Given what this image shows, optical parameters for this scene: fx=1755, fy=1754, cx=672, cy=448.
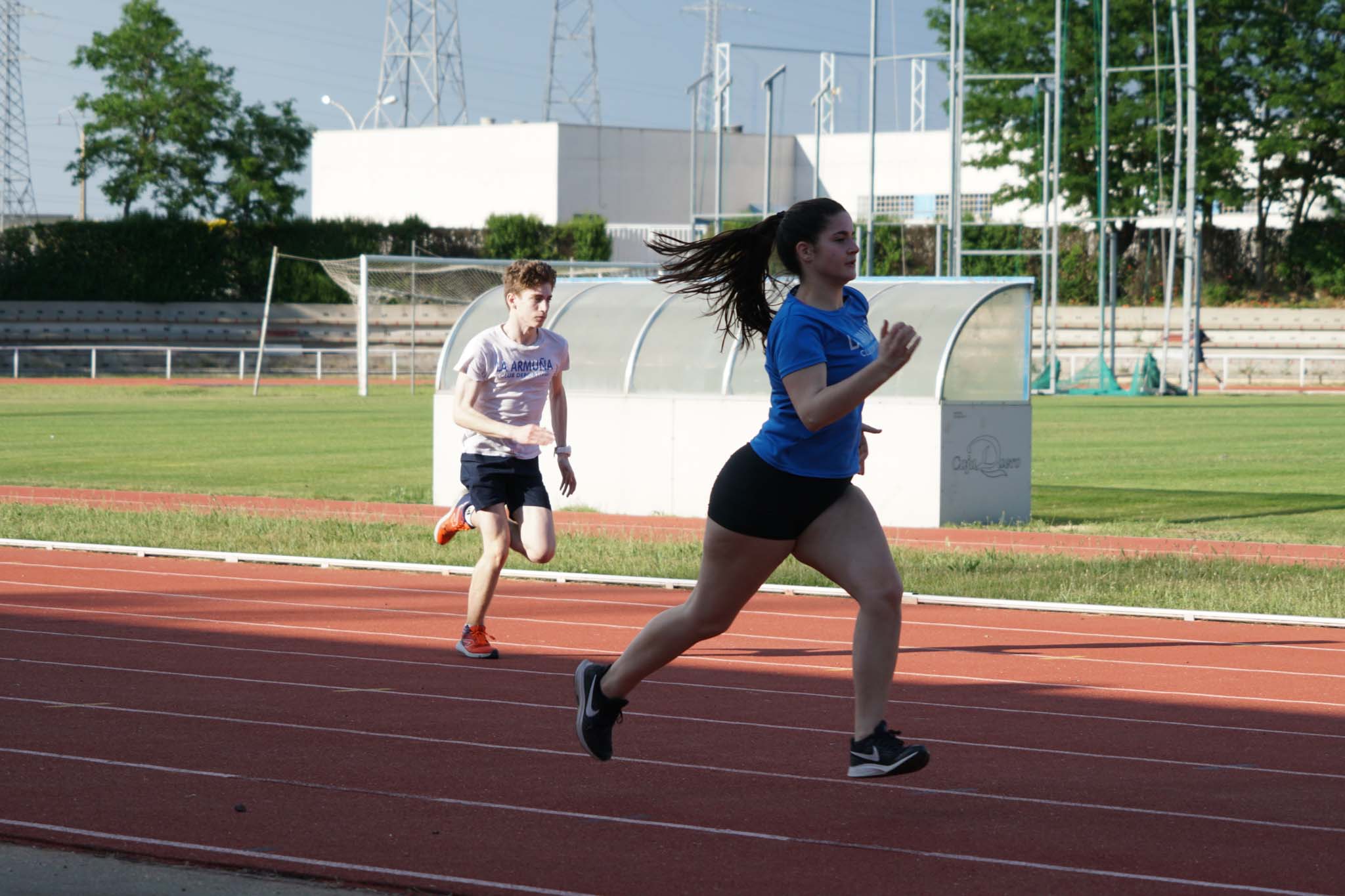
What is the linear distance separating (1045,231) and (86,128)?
119 feet

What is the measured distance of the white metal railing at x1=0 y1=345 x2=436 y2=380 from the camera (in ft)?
Answer: 157

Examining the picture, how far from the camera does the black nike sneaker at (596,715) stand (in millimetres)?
6105

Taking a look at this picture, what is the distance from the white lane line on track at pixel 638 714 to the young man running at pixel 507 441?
1013 millimetres

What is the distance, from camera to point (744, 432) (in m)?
16.4

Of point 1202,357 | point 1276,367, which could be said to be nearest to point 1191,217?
point 1202,357

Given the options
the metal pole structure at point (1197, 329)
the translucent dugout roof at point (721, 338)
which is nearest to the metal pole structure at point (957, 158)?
the metal pole structure at point (1197, 329)

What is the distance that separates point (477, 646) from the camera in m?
8.84

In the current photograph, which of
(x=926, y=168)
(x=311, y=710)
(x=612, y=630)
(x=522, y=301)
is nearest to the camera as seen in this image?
(x=311, y=710)

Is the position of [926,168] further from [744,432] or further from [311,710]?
[311,710]

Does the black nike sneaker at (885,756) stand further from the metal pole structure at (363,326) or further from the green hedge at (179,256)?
the green hedge at (179,256)

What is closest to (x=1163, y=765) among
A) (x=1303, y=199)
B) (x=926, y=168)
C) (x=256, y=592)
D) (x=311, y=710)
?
(x=311, y=710)

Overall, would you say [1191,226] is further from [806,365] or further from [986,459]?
[806,365]

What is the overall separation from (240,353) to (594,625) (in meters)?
43.2

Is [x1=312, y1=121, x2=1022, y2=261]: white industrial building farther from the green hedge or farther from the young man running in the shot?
the young man running
